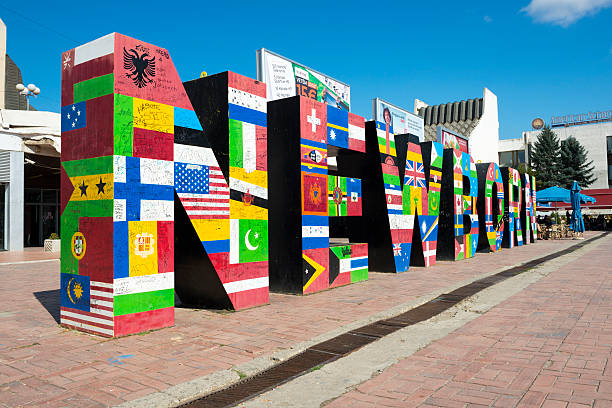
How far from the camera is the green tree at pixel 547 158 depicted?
54.9 meters

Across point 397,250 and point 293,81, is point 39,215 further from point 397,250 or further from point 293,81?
point 397,250

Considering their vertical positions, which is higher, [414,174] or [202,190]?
[414,174]

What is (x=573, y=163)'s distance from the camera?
54406mm

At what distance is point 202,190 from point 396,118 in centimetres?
1651

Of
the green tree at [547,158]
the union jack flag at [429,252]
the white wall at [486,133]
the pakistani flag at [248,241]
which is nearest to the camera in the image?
the pakistani flag at [248,241]

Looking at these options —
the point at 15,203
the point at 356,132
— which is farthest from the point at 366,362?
the point at 15,203

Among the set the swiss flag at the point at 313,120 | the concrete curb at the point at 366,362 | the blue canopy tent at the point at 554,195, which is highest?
the swiss flag at the point at 313,120

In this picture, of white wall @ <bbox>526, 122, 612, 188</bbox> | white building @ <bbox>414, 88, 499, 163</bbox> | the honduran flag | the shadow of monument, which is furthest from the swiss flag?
white wall @ <bbox>526, 122, 612, 188</bbox>

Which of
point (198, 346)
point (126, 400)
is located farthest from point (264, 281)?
point (126, 400)

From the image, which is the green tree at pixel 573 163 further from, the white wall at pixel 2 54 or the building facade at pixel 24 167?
the white wall at pixel 2 54

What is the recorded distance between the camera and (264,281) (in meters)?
7.76

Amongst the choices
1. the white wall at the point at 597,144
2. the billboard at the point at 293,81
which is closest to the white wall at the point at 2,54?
the billboard at the point at 293,81

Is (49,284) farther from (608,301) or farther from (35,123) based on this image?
(35,123)

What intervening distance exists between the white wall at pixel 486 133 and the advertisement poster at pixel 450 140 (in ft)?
93.5
